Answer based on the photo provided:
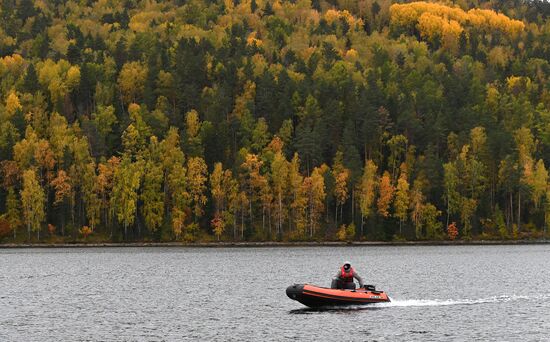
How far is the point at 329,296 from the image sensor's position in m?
73.6

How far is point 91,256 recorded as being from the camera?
14925 cm

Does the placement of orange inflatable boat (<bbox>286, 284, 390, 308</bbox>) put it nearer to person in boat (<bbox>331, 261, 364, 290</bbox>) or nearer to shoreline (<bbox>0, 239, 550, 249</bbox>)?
person in boat (<bbox>331, 261, 364, 290</bbox>)

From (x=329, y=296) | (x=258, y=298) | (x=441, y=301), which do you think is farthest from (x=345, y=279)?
(x=258, y=298)

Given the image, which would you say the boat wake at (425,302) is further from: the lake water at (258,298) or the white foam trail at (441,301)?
the lake water at (258,298)

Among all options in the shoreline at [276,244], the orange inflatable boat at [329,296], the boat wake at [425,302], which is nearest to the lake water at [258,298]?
the boat wake at [425,302]

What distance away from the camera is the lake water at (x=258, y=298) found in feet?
214

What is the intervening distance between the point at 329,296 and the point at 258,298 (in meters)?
13.2

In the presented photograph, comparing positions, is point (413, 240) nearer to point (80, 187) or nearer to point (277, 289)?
point (80, 187)

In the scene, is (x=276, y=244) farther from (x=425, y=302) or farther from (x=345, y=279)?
(x=345, y=279)

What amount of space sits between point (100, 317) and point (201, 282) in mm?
29170

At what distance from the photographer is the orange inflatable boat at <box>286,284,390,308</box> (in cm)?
7300

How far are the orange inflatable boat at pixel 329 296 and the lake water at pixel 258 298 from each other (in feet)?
3.04

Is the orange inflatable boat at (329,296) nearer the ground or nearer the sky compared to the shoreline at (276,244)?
nearer the ground

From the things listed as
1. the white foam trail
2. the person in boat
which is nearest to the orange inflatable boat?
the person in boat
